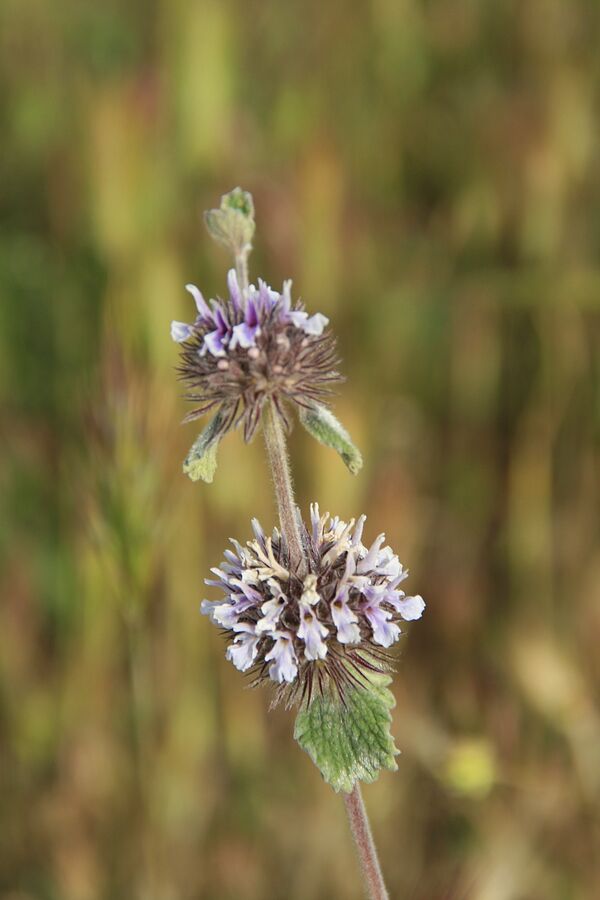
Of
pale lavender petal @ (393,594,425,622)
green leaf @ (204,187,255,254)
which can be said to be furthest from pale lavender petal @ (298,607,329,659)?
green leaf @ (204,187,255,254)

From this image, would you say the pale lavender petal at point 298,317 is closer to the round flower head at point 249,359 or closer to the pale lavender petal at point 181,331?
the round flower head at point 249,359

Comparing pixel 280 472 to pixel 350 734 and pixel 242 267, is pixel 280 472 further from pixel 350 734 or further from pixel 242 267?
pixel 350 734

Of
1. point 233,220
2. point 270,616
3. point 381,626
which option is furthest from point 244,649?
point 233,220

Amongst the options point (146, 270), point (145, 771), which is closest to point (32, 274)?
point (146, 270)

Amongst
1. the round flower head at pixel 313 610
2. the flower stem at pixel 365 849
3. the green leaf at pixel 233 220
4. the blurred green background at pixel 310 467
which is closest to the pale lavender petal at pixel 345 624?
the round flower head at pixel 313 610

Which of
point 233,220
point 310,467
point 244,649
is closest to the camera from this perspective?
point 233,220

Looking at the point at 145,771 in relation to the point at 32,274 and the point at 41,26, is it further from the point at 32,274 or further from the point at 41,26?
the point at 41,26

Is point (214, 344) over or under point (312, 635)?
over
